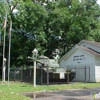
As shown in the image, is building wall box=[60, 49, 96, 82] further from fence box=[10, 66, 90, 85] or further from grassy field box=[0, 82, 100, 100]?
grassy field box=[0, 82, 100, 100]

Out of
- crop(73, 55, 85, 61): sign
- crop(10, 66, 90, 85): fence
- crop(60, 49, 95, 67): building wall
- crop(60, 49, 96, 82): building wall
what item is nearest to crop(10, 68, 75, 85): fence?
crop(10, 66, 90, 85): fence

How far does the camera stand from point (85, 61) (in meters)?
31.5

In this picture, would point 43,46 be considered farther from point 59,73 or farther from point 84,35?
point 59,73

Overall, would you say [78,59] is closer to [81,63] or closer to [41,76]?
[81,63]

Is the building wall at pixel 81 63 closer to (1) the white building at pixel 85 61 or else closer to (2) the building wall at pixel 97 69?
(1) the white building at pixel 85 61

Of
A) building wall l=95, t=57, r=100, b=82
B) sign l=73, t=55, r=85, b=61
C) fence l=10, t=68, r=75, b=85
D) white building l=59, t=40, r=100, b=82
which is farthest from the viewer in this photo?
sign l=73, t=55, r=85, b=61

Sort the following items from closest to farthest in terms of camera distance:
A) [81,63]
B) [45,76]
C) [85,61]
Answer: [45,76], [85,61], [81,63]

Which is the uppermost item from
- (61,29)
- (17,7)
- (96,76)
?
(17,7)

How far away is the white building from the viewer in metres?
29.9

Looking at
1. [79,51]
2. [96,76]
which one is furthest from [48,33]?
[96,76]

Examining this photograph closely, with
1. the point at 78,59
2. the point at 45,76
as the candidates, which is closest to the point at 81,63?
the point at 78,59

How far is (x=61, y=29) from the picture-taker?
38938 millimetres

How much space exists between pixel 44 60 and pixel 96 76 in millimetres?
7211

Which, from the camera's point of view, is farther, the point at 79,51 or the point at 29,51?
the point at 29,51
